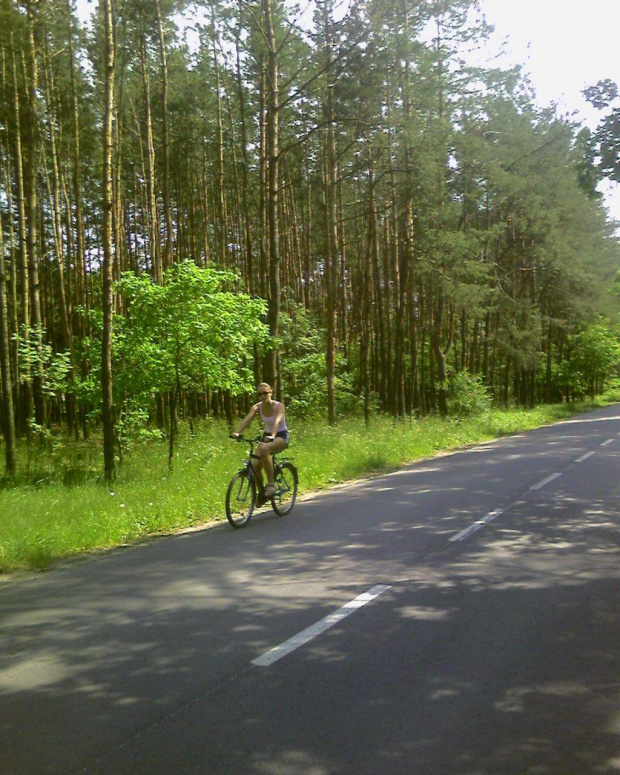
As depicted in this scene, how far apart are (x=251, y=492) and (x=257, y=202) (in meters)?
25.8

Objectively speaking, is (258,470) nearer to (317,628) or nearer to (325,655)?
(317,628)

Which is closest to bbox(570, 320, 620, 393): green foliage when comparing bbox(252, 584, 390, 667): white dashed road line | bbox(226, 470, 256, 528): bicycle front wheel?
bbox(226, 470, 256, 528): bicycle front wheel

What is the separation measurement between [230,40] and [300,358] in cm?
1291

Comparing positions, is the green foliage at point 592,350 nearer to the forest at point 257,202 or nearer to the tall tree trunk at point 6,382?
the forest at point 257,202

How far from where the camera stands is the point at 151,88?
34.9 metres

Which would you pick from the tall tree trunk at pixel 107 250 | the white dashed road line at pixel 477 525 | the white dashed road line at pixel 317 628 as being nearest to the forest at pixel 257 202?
the tall tree trunk at pixel 107 250

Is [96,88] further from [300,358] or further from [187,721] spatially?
[187,721]

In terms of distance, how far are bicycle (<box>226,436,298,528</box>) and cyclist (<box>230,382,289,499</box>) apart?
0.09m

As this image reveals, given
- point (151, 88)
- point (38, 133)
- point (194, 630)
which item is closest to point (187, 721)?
point (194, 630)

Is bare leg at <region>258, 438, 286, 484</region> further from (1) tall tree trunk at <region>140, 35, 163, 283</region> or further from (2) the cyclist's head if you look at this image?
(1) tall tree trunk at <region>140, 35, 163, 283</region>

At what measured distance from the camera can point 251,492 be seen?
12078mm

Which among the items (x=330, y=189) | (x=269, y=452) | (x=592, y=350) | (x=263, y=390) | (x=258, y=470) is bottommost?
(x=258, y=470)

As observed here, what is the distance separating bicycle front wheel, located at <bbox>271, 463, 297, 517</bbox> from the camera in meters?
12.6

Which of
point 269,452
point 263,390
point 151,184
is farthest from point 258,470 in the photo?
point 151,184
